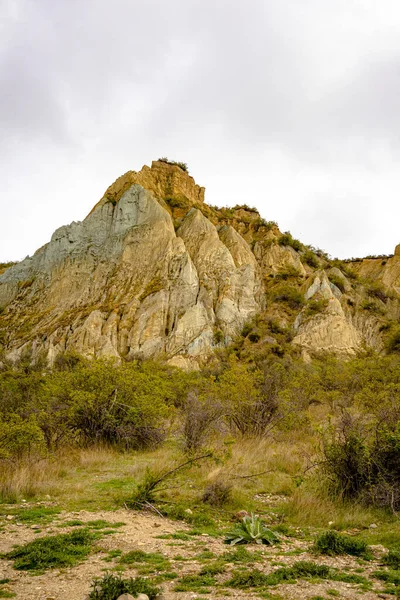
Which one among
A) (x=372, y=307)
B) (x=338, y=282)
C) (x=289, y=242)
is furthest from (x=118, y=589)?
(x=289, y=242)

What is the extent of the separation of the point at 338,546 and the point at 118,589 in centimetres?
292

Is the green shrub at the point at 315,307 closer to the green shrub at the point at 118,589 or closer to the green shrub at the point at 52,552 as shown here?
the green shrub at the point at 52,552

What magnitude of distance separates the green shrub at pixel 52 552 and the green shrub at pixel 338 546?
2807mm

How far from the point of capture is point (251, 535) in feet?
19.5

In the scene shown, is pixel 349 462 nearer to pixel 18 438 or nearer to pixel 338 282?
pixel 18 438

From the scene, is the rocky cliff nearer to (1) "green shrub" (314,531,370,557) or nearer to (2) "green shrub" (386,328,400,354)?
(2) "green shrub" (386,328,400,354)

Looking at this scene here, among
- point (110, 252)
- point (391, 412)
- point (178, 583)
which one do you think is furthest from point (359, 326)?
point (178, 583)

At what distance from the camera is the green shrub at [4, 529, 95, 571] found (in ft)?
16.1

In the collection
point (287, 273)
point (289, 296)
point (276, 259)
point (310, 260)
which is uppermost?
point (310, 260)

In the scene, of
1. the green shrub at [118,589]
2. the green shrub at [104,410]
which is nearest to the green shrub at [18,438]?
the green shrub at [104,410]

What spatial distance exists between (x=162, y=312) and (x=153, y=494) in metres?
31.3

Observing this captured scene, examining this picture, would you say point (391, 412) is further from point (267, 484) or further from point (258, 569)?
point (258, 569)

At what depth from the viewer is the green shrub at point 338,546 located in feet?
17.6

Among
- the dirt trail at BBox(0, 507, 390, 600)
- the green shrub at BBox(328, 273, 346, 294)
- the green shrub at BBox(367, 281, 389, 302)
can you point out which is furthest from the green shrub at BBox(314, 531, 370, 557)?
the green shrub at BBox(367, 281, 389, 302)
